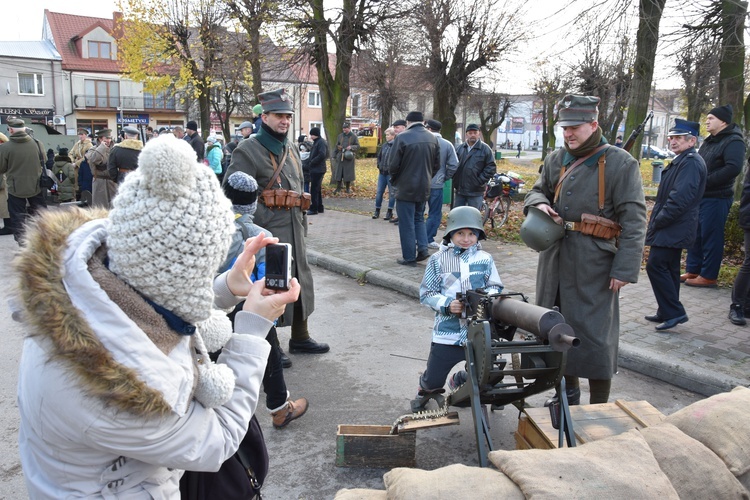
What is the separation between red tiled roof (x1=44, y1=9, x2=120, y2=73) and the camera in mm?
45344

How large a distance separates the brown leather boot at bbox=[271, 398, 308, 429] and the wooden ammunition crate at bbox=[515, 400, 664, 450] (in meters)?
1.46

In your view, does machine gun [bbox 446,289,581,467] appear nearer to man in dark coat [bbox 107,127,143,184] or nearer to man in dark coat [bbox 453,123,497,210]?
man in dark coat [bbox 453,123,497,210]

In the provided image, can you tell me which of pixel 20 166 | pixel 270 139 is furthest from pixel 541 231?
pixel 20 166

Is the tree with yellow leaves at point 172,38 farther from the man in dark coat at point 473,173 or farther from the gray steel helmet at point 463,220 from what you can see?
the gray steel helmet at point 463,220

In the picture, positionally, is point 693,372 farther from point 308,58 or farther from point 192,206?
point 308,58

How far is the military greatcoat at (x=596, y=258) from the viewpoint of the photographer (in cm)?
359

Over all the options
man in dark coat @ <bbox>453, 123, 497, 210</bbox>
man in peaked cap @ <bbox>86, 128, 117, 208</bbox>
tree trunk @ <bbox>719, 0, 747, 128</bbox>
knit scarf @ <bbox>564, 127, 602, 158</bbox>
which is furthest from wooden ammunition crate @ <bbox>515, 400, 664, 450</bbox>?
tree trunk @ <bbox>719, 0, 747, 128</bbox>

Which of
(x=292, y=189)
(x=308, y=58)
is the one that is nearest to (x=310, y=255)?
(x=292, y=189)

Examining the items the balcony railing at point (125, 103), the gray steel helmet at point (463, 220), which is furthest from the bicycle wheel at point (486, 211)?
the balcony railing at point (125, 103)

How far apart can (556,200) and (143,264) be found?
10.2ft

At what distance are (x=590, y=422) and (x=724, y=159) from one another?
5129 mm

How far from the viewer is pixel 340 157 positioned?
52.7 feet

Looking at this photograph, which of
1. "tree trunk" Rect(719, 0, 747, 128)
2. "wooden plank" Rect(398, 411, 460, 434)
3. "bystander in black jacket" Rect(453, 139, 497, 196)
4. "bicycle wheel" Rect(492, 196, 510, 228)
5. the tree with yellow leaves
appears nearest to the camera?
"wooden plank" Rect(398, 411, 460, 434)

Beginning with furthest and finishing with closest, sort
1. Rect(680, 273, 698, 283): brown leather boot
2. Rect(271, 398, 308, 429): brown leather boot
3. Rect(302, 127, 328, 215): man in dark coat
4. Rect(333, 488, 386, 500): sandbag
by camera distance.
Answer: Rect(302, 127, 328, 215): man in dark coat < Rect(680, 273, 698, 283): brown leather boot < Rect(271, 398, 308, 429): brown leather boot < Rect(333, 488, 386, 500): sandbag
